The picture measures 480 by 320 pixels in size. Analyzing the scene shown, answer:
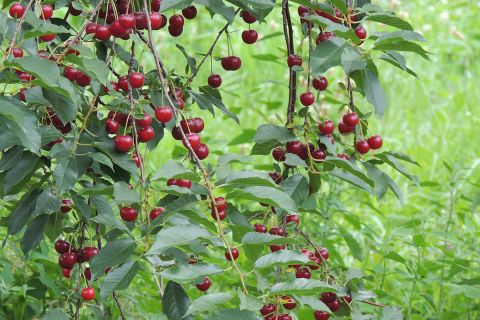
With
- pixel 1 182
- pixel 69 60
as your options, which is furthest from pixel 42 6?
pixel 1 182

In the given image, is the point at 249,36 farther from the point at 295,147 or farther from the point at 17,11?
the point at 17,11

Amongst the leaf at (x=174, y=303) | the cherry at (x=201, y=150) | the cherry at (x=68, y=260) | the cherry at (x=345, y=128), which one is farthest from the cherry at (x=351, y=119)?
the cherry at (x=68, y=260)

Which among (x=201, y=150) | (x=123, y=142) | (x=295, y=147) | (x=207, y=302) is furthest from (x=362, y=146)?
(x=207, y=302)

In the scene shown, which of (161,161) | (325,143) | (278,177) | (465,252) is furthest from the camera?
(161,161)

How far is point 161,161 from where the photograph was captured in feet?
12.2

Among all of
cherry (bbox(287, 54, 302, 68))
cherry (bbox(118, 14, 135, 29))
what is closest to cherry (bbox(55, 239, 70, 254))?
cherry (bbox(118, 14, 135, 29))

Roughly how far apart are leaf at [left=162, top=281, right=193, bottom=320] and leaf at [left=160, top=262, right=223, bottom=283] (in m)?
0.25

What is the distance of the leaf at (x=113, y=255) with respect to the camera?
4.69ft

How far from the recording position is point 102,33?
61.9 inches

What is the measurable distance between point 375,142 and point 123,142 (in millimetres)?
587

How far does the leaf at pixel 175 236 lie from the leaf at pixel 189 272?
41mm

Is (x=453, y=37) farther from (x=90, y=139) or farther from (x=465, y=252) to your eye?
(x=90, y=139)

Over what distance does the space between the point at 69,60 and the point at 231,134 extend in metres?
2.78

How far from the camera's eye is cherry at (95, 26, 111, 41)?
1.57m
